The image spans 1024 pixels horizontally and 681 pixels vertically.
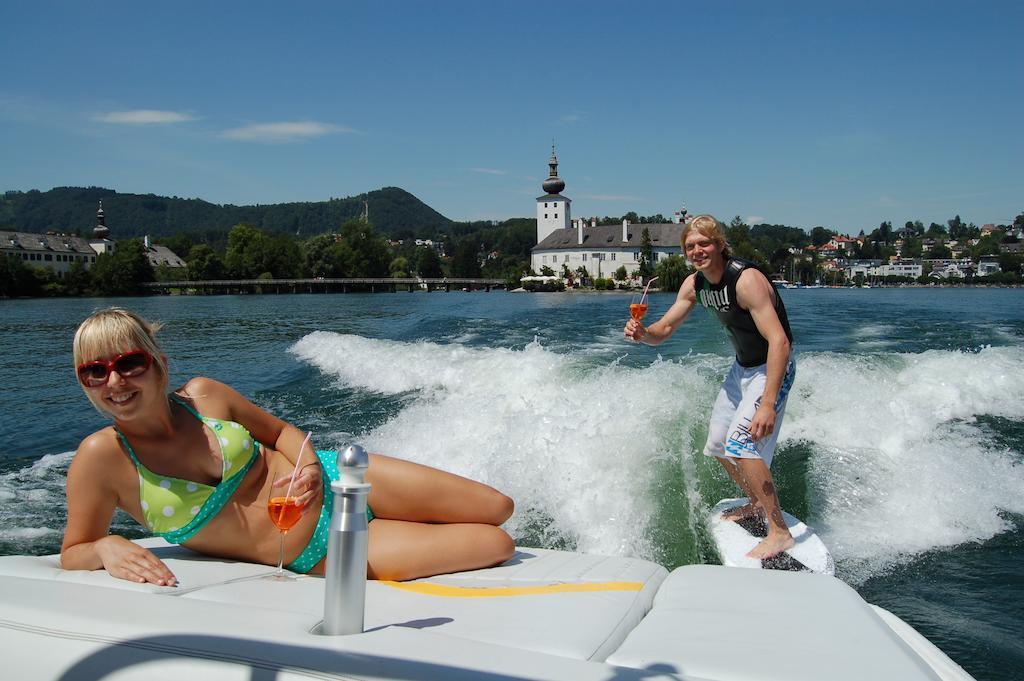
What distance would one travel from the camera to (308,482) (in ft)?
8.39

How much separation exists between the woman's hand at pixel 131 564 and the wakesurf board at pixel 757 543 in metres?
2.90

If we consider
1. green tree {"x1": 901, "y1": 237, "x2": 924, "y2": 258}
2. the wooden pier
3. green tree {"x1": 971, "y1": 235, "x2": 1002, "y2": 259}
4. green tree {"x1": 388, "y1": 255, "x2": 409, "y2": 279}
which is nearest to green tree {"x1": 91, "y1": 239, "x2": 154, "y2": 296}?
the wooden pier

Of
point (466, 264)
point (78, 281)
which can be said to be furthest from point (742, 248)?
point (466, 264)

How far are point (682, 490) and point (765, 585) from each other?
3443 millimetres

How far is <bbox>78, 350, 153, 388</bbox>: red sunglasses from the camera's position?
94.6 inches

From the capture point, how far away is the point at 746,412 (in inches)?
169

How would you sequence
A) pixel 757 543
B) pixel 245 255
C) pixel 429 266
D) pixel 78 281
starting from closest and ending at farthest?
pixel 757 543, pixel 78 281, pixel 245 255, pixel 429 266

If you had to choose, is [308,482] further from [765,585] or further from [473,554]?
[765,585]

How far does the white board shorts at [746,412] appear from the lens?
4.23 m

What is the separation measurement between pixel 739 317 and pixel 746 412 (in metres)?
0.57

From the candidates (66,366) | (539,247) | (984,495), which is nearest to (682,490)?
(984,495)

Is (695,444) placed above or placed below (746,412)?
below

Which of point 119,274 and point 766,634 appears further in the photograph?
point 119,274

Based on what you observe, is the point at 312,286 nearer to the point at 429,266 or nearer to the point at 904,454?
the point at 429,266
